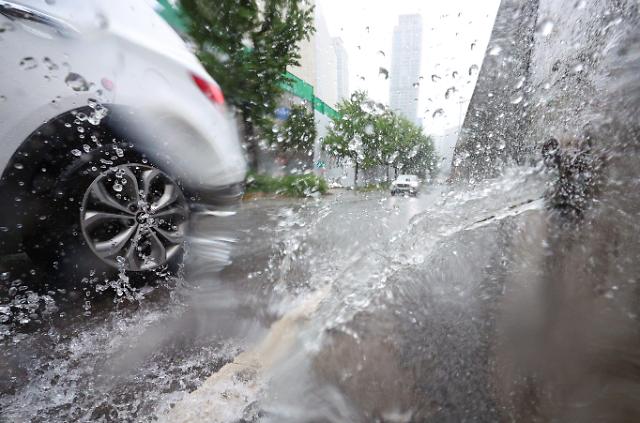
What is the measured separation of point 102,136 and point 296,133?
1165 millimetres

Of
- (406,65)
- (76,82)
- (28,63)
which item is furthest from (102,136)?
(406,65)

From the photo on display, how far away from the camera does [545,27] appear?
5.34 feet

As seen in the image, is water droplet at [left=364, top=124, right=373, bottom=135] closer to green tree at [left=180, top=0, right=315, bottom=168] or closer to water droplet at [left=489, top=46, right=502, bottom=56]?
green tree at [left=180, top=0, right=315, bottom=168]

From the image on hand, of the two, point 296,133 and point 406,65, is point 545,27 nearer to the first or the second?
point 406,65

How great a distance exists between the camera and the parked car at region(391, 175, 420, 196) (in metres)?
2.35

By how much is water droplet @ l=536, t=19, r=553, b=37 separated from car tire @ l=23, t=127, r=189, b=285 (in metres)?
2.09

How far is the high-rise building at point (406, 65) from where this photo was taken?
1.99m

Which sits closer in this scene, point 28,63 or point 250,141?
point 28,63

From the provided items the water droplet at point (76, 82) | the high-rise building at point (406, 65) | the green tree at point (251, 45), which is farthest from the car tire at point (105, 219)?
the high-rise building at point (406, 65)

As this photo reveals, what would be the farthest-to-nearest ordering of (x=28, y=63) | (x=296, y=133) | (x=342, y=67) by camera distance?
(x=296, y=133) → (x=342, y=67) → (x=28, y=63)

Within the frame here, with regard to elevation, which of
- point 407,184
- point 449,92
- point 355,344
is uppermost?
point 449,92

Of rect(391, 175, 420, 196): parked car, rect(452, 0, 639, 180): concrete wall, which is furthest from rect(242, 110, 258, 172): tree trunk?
rect(452, 0, 639, 180): concrete wall

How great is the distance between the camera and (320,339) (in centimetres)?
117

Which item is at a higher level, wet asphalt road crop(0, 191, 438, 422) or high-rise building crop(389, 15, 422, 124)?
→ high-rise building crop(389, 15, 422, 124)
